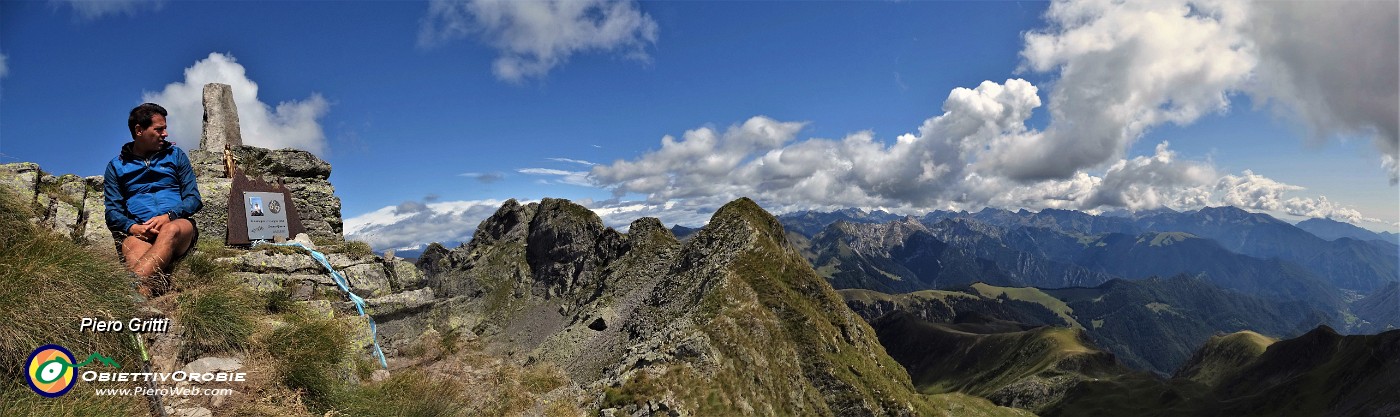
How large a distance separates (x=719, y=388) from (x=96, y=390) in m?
64.7

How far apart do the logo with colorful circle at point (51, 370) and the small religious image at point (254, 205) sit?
42.8 feet

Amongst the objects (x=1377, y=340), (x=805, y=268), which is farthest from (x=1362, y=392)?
(x=805, y=268)

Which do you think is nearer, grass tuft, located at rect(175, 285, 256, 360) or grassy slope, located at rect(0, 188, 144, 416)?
grassy slope, located at rect(0, 188, 144, 416)

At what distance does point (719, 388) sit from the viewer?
67625 millimetres

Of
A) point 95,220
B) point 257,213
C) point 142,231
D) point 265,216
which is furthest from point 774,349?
point 142,231

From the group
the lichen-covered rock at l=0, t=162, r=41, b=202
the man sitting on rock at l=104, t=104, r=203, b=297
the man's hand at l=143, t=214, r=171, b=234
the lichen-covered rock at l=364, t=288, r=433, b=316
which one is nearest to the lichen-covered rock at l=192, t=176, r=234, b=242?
the lichen-covered rock at l=0, t=162, r=41, b=202

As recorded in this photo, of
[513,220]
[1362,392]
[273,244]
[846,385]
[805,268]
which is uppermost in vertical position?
→ [513,220]

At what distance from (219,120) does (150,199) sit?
18.6 meters

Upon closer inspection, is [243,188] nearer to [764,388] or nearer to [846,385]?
[764,388]

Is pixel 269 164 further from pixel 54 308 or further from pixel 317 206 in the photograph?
pixel 54 308

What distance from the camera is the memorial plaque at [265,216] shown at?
58.5ft

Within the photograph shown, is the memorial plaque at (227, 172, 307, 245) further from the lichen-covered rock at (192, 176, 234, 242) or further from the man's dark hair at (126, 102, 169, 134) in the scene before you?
the man's dark hair at (126, 102, 169, 134)

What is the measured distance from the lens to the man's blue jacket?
9.72 metres

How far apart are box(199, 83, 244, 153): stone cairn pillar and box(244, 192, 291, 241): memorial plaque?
7705mm
